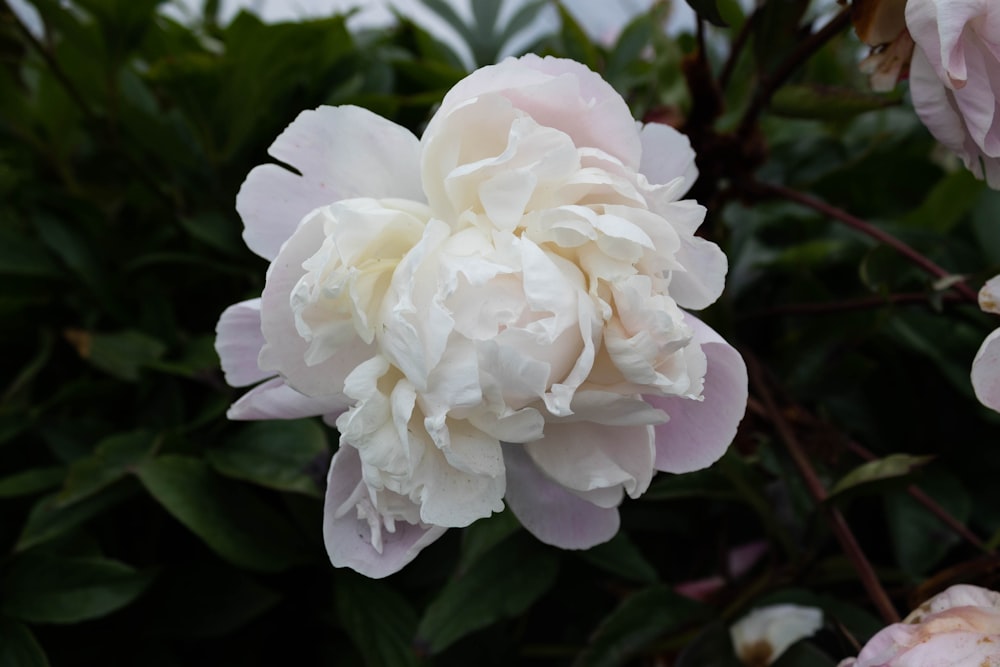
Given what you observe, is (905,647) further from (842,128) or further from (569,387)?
(842,128)

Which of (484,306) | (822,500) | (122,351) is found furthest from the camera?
(122,351)

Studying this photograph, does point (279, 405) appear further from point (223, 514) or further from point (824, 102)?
point (824, 102)

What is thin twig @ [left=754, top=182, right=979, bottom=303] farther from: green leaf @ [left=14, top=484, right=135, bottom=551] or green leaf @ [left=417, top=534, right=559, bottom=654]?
green leaf @ [left=14, top=484, right=135, bottom=551]

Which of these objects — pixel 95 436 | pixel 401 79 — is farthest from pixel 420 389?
pixel 401 79

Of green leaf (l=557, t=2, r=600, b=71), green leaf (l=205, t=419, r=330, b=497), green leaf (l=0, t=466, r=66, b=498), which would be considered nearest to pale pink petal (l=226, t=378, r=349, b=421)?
green leaf (l=205, t=419, r=330, b=497)

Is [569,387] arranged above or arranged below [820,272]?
above

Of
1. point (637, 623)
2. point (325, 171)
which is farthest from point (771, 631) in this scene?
point (325, 171)
